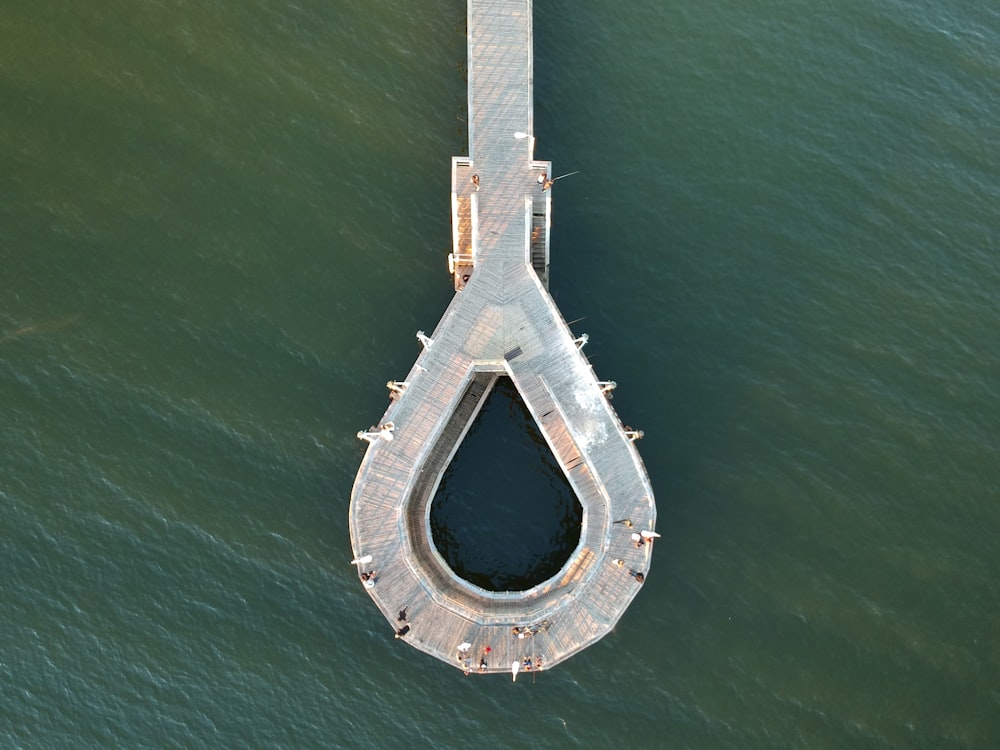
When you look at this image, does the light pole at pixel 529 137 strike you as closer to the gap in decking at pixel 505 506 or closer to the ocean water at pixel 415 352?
the ocean water at pixel 415 352

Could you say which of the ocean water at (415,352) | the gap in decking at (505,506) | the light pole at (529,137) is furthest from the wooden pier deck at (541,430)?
the ocean water at (415,352)

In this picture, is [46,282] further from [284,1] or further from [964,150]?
[964,150]

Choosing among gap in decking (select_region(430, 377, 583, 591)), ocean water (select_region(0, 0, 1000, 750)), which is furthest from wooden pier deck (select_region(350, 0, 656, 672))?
ocean water (select_region(0, 0, 1000, 750))

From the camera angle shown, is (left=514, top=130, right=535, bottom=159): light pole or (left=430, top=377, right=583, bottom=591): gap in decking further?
(left=430, top=377, right=583, bottom=591): gap in decking

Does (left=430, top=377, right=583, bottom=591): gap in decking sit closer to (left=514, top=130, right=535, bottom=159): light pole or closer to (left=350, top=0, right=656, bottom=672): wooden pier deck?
(left=350, top=0, right=656, bottom=672): wooden pier deck

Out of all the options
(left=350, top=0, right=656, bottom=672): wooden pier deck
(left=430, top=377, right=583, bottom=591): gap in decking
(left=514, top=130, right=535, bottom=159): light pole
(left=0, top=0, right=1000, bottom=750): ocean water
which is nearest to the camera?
(left=350, top=0, right=656, bottom=672): wooden pier deck

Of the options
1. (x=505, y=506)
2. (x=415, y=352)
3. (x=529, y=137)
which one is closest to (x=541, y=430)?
(x=505, y=506)

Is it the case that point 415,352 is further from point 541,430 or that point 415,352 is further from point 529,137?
point 529,137
